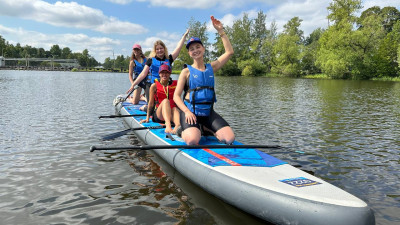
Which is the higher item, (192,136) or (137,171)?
(192,136)

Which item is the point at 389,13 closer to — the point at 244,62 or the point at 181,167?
the point at 244,62

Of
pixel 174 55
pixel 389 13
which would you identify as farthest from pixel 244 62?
pixel 174 55

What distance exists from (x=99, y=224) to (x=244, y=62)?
6434 cm

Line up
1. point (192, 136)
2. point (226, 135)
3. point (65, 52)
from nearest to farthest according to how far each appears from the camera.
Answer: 1. point (192, 136)
2. point (226, 135)
3. point (65, 52)

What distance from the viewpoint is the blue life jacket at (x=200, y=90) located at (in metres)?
5.35

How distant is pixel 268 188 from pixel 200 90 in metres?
2.60

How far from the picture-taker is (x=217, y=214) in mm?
3928

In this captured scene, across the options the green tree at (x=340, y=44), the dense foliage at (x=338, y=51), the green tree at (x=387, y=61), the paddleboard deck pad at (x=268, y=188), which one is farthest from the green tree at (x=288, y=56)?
the paddleboard deck pad at (x=268, y=188)

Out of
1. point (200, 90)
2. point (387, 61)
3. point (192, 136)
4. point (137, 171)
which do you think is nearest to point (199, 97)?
point (200, 90)

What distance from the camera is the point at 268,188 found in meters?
3.35

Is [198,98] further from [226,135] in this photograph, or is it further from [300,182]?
[300,182]

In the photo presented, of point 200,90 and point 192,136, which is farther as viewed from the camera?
point 200,90

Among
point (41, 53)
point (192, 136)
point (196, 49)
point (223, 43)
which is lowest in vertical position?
point (192, 136)

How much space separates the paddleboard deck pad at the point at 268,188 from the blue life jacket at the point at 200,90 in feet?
2.94
